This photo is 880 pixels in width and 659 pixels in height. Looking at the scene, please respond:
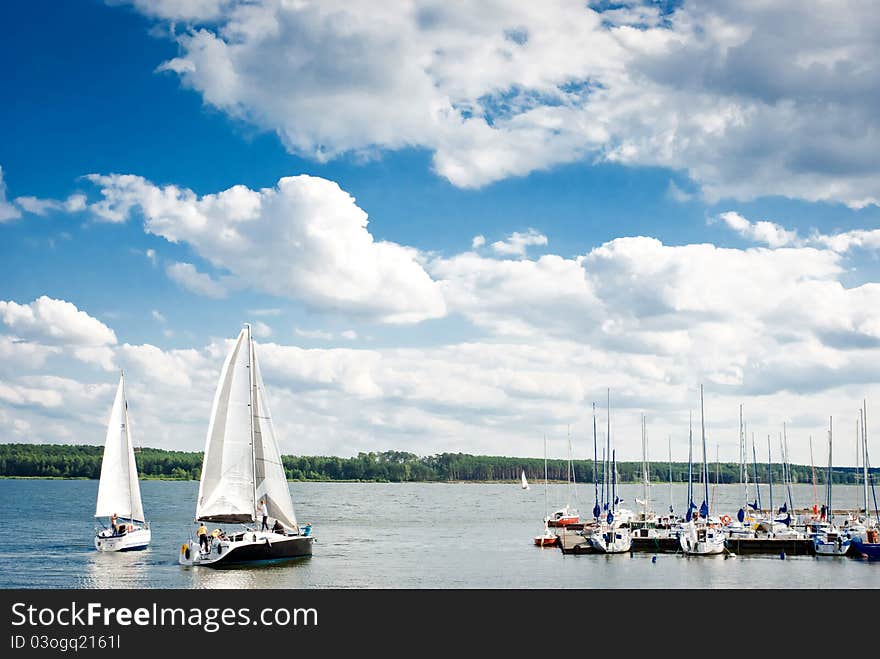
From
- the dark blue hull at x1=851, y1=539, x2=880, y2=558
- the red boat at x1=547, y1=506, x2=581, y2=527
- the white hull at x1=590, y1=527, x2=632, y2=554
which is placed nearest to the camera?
the dark blue hull at x1=851, y1=539, x2=880, y2=558

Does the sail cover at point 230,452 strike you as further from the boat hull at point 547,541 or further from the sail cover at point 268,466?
the boat hull at point 547,541

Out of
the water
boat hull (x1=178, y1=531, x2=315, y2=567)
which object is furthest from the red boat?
boat hull (x1=178, y1=531, x2=315, y2=567)

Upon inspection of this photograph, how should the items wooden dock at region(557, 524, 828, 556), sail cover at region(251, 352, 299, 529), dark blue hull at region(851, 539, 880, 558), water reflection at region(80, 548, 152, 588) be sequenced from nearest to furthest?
water reflection at region(80, 548, 152, 588) → sail cover at region(251, 352, 299, 529) → dark blue hull at region(851, 539, 880, 558) → wooden dock at region(557, 524, 828, 556)

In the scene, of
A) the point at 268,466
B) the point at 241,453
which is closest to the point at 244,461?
the point at 241,453

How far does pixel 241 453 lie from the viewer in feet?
235

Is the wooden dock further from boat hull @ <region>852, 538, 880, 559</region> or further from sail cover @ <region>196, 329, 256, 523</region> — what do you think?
sail cover @ <region>196, 329, 256, 523</region>

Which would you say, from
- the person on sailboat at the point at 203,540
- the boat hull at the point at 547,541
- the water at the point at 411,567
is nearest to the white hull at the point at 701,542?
the water at the point at 411,567

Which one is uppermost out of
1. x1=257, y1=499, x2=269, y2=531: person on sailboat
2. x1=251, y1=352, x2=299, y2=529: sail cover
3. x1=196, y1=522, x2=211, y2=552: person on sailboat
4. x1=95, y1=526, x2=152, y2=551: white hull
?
x1=251, y1=352, x2=299, y2=529: sail cover

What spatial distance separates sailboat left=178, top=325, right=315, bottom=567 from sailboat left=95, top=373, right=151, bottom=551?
8.55 meters

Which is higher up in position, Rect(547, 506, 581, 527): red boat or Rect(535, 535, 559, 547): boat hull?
Rect(535, 535, 559, 547): boat hull

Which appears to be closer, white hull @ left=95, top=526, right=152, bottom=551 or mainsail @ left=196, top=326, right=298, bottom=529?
mainsail @ left=196, top=326, right=298, bottom=529

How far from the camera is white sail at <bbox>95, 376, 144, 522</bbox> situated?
78.9 meters
